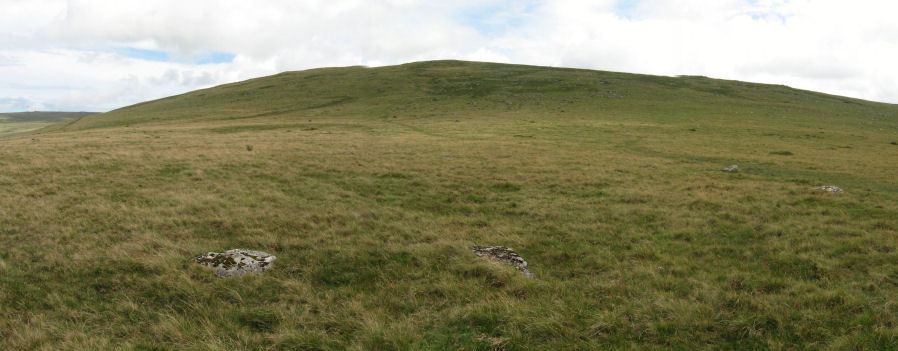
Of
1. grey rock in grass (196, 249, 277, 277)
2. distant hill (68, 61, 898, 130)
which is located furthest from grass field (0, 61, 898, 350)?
distant hill (68, 61, 898, 130)

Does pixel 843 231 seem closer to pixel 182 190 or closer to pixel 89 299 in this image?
pixel 89 299

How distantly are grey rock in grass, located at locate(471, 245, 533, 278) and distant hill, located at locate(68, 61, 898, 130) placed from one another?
5996cm

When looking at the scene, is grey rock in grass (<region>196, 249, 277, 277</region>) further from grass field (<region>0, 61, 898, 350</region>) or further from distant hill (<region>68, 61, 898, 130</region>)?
distant hill (<region>68, 61, 898, 130</region>)

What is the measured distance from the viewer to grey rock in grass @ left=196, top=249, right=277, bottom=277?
10.6 meters

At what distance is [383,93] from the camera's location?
310 feet

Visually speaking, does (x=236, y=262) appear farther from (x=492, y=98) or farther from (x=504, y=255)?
(x=492, y=98)

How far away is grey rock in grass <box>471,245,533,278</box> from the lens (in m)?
11.1

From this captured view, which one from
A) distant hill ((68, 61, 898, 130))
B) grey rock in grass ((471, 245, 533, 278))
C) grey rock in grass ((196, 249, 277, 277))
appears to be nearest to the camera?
grey rock in grass ((196, 249, 277, 277))

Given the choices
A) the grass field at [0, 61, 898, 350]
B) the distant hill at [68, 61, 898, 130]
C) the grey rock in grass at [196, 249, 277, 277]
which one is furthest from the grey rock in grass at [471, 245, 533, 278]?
the distant hill at [68, 61, 898, 130]

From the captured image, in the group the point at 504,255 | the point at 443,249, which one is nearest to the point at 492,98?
the point at 443,249

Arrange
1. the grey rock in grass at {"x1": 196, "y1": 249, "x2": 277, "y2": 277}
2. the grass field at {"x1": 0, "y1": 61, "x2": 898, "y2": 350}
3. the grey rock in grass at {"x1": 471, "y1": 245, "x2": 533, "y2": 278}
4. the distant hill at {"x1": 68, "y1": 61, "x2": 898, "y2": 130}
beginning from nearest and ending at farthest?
1. the grass field at {"x1": 0, "y1": 61, "x2": 898, "y2": 350}
2. the grey rock in grass at {"x1": 196, "y1": 249, "x2": 277, "y2": 277}
3. the grey rock in grass at {"x1": 471, "y1": 245, "x2": 533, "y2": 278}
4. the distant hill at {"x1": 68, "y1": 61, "x2": 898, "y2": 130}

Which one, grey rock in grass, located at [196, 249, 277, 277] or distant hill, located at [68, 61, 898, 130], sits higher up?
distant hill, located at [68, 61, 898, 130]

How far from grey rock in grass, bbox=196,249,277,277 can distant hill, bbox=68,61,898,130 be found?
60975 mm

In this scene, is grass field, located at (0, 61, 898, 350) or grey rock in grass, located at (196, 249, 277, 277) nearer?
grass field, located at (0, 61, 898, 350)
